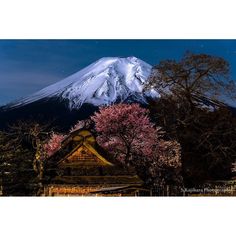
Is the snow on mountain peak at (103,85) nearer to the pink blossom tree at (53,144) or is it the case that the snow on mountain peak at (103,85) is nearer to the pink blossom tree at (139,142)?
the pink blossom tree at (139,142)

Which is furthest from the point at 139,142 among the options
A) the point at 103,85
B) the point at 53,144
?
the point at 53,144

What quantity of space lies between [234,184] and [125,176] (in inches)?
27.3

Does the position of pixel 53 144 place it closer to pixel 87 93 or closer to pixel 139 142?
pixel 87 93

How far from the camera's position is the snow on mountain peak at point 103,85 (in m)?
4.27

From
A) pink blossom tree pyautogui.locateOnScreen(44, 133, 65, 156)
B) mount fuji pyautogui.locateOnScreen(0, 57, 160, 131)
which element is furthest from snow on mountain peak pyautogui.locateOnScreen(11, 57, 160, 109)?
pink blossom tree pyautogui.locateOnScreen(44, 133, 65, 156)

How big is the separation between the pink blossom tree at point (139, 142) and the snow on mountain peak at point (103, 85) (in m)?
0.08

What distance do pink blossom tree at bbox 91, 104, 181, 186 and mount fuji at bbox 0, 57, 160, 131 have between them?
0.08 meters

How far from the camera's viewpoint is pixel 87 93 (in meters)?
4.35

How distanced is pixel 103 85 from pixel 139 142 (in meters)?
0.44
